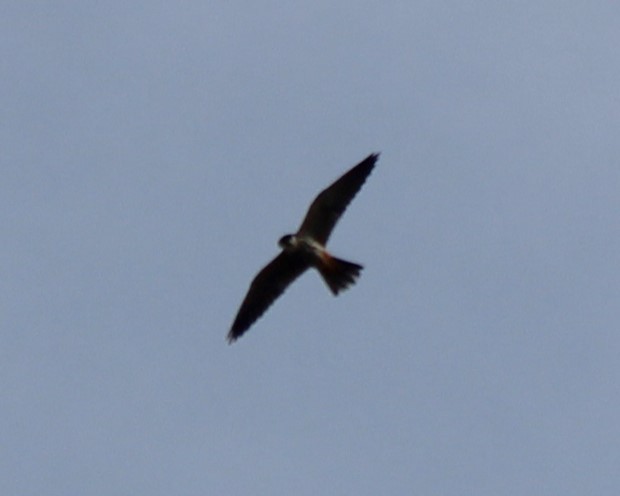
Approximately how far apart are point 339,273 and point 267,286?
1521 millimetres

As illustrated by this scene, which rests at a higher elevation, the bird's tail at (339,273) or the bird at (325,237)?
the bird at (325,237)

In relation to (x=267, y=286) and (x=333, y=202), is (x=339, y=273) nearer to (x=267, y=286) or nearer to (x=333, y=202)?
(x=333, y=202)

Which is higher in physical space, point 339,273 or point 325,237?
point 325,237

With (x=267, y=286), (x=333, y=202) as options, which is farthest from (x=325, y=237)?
(x=267, y=286)

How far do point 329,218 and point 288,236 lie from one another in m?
0.63

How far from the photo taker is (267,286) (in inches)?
1159

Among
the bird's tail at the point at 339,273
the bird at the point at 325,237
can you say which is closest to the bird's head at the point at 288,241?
the bird at the point at 325,237

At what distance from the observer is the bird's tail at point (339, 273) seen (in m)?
28.2

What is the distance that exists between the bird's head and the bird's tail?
0.56 metres

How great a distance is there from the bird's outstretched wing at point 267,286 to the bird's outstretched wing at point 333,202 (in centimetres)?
48

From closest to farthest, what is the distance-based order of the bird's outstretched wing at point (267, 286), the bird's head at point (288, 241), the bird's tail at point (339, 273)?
the bird's tail at point (339, 273)
the bird's head at point (288, 241)
the bird's outstretched wing at point (267, 286)

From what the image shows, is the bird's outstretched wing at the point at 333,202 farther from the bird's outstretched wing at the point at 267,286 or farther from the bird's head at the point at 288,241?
the bird's outstretched wing at the point at 267,286

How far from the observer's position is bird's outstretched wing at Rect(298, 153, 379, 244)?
93.4ft

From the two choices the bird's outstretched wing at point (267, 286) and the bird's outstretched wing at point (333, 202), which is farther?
the bird's outstretched wing at point (267, 286)
